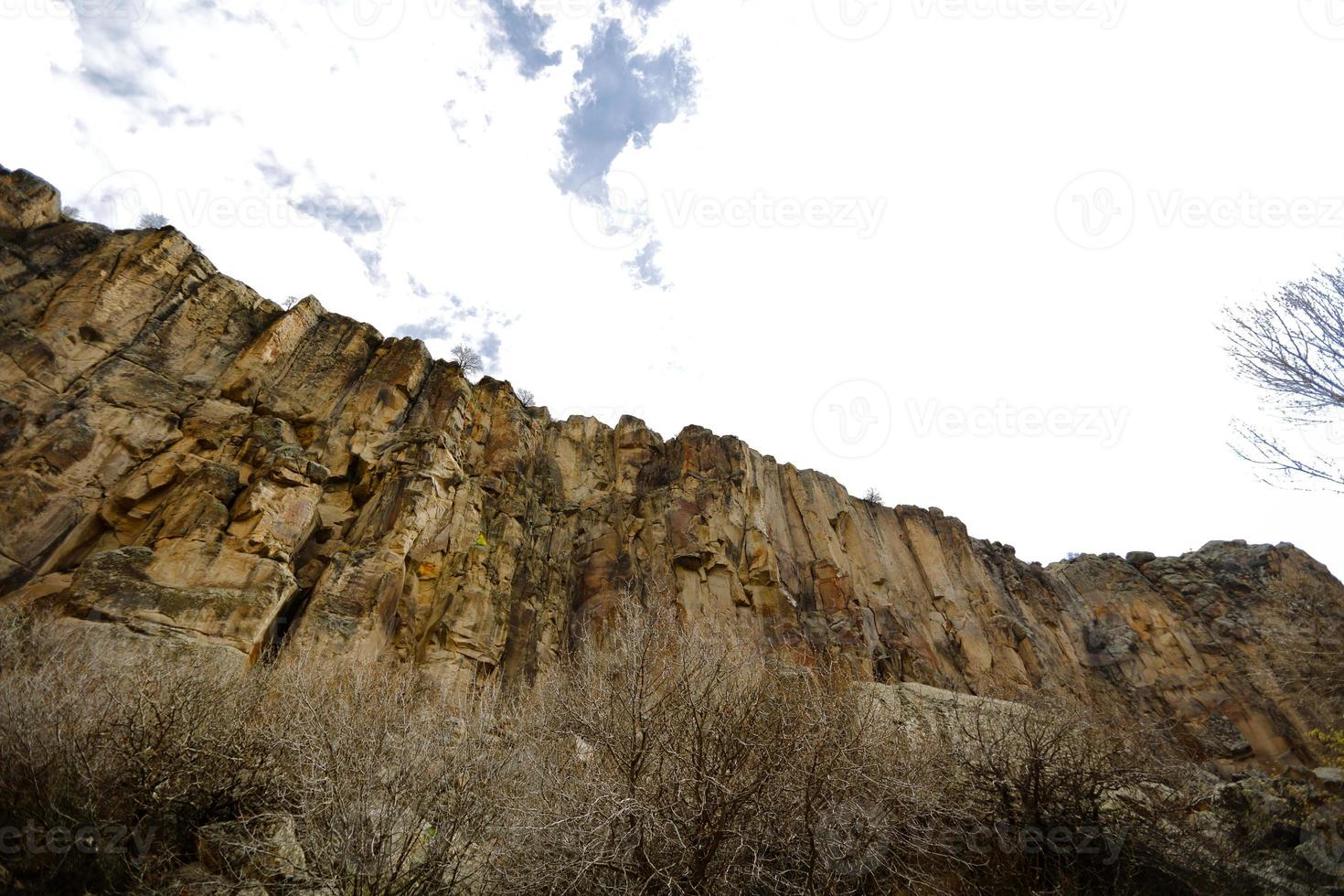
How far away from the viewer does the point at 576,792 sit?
9281 mm

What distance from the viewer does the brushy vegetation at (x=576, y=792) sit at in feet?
25.8

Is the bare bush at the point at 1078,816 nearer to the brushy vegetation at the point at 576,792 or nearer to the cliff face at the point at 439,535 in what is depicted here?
the brushy vegetation at the point at 576,792

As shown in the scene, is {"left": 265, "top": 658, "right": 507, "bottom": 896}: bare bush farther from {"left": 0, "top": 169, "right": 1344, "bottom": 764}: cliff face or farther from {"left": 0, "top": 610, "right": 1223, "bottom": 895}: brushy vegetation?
{"left": 0, "top": 169, "right": 1344, "bottom": 764}: cliff face

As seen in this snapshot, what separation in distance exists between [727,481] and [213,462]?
19.1m

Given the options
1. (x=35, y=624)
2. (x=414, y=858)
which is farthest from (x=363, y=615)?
(x=414, y=858)

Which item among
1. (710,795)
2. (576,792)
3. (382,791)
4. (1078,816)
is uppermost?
(1078,816)

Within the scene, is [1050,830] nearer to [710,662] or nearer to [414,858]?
[710,662]

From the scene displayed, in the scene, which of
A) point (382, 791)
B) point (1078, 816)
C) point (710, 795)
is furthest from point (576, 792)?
point (1078, 816)

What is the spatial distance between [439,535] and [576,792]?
13.4 m

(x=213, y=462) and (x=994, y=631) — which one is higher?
(x=994, y=631)

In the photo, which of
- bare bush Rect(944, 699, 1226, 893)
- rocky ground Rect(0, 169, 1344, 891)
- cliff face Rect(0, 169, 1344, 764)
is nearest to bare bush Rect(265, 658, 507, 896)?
cliff face Rect(0, 169, 1344, 764)

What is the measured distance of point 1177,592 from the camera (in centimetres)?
3428

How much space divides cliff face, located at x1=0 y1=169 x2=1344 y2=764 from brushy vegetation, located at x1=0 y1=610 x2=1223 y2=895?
433 cm

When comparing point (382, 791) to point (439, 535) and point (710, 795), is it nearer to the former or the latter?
point (710, 795)
